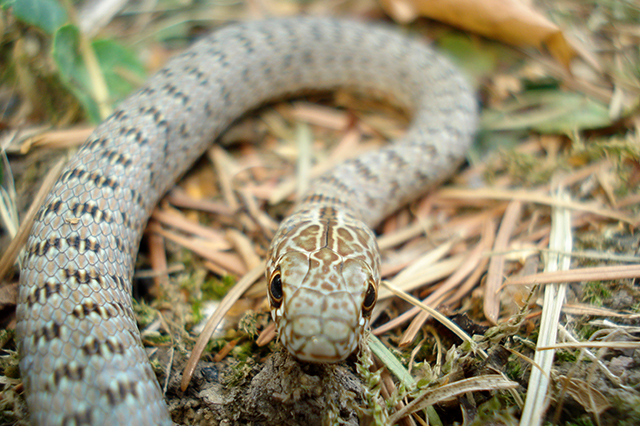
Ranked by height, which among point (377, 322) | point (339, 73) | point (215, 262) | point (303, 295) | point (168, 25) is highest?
point (168, 25)

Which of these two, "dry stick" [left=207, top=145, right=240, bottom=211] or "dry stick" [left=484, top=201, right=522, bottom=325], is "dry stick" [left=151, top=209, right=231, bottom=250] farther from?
"dry stick" [left=484, top=201, right=522, bottom=325]

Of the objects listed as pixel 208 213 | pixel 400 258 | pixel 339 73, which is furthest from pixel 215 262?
pixel 339 73

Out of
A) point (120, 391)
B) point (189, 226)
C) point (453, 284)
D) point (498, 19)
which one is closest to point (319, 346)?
point (120, 391)

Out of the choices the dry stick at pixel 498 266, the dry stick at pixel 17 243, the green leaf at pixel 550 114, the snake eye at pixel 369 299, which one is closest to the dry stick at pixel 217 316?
the snake eye at pixel 369 299

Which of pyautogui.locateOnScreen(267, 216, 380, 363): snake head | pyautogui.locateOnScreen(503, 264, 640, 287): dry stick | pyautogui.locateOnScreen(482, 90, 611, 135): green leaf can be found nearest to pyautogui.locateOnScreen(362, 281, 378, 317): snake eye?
pyautogui.locateOnScreen(267, 216, 380, 363): snake head

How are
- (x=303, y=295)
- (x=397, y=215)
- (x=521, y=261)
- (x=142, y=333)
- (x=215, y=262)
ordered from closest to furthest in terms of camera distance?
(x=303, y=295) → (x=142, y=333) → (x=521, y=261) → (x=215, y=262) → (x=397, y=215)

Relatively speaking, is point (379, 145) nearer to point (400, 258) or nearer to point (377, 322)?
point (400, 258)
